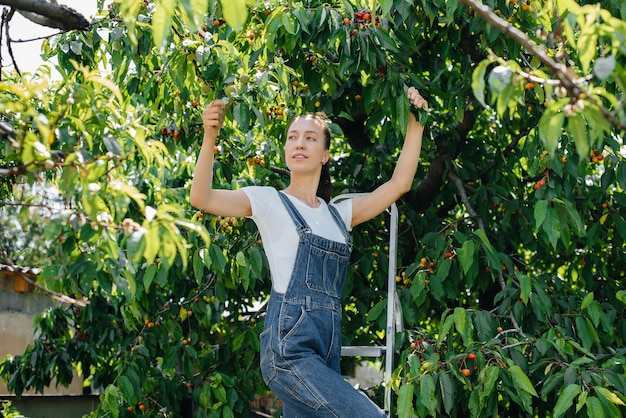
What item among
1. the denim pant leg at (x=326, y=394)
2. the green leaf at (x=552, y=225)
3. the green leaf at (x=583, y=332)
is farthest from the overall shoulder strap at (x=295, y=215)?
the green leaf at (x=583, y=332)

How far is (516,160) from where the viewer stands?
3850 millimetres

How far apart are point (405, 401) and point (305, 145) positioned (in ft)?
2.64

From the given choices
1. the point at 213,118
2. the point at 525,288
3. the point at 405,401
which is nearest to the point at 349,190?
the point at 525,288

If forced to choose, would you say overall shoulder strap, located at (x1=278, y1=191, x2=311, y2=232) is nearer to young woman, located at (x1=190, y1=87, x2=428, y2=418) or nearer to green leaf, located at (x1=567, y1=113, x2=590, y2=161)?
young woman, located at (x1=190, y1=87, x2=428, y2=418)

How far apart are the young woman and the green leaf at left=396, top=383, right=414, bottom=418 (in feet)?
0.86

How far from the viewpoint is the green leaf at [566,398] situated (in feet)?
8.34

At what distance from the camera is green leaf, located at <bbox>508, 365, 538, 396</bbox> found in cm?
261

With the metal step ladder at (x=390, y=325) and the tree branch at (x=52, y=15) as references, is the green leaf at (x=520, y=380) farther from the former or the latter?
the tree branch at (x=52, y=15)

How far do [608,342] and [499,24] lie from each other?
2.17 m

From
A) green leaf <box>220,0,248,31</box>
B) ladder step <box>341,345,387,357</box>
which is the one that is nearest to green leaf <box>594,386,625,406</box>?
ladder step <box>341,345,387,357</box>

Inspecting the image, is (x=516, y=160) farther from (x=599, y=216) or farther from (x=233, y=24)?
(x=233, y=24)

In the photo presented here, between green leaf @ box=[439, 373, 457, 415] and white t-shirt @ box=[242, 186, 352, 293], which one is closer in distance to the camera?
white t-shirt @ box=[242, 186, 352, 293]

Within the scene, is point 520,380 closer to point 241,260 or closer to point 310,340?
point 310,340

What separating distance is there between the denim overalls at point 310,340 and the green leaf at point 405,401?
0.28m
